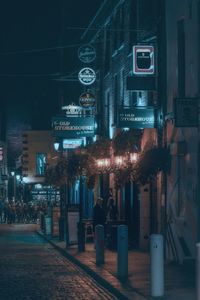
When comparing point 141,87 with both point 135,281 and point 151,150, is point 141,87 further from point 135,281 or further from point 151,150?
point 135,281

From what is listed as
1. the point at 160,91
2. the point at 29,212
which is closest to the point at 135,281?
the point at 160,91

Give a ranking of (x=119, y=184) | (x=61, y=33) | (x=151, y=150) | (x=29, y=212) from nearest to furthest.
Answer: (x=151, y=150) → (x=119, y=184) → (x=61, y=33) → (x=29, y=212)

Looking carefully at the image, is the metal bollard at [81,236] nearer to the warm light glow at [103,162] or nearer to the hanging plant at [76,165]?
the warm light glow at [103,162]

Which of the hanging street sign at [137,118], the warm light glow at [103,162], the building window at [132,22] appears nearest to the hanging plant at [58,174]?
the warm light glow at [103,162]

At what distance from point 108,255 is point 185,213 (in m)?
4.52

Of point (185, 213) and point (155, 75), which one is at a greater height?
point (155, 75)

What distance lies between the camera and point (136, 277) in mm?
17672

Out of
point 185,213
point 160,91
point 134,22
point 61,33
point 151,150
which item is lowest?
point 185,213

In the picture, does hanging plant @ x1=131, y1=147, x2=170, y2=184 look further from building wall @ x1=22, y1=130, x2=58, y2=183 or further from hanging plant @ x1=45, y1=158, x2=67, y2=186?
building wall @ x1=22, y1=130, x2=58, y2=183

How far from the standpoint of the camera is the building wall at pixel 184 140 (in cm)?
1981

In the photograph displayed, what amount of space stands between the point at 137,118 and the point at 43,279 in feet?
23.9

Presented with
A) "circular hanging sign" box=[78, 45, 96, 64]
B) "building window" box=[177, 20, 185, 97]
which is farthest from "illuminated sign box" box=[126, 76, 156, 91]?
"circular hanging sign" box=[78, 45, 96, 64]

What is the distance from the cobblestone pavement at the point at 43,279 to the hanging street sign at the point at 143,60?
19.2 ft

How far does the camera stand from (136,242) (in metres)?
27.8
